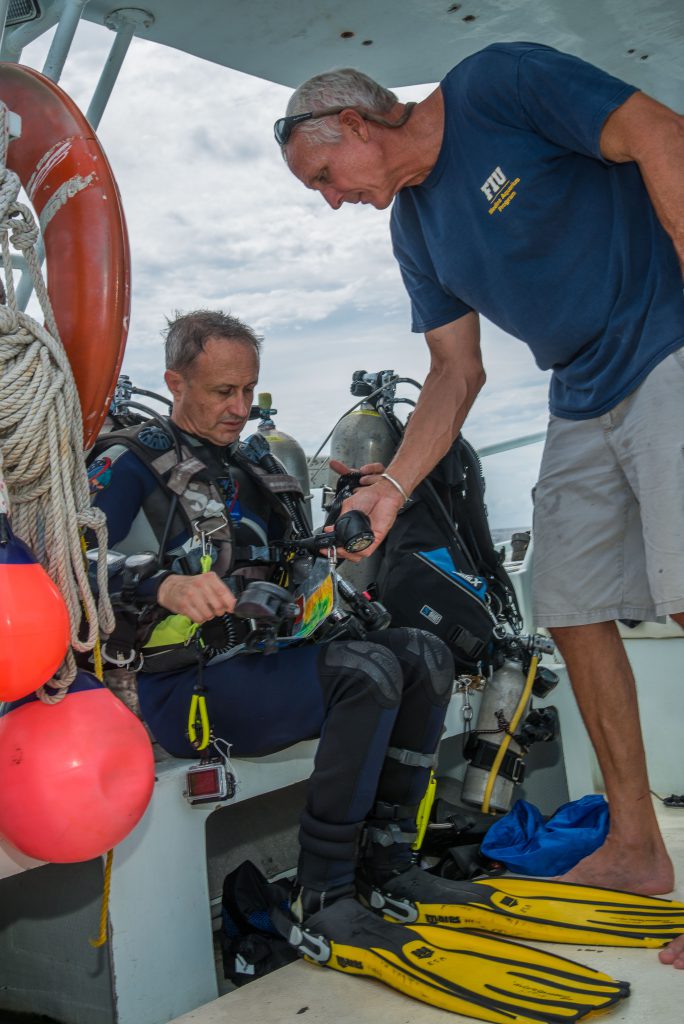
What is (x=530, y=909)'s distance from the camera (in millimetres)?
1889

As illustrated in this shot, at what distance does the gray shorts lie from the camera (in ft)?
5.65

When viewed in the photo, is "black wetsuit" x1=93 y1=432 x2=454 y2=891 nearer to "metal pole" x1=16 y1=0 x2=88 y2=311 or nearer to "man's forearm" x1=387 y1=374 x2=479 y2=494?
"man's forearm" x1=387 y1=374 x2=479 y2=494

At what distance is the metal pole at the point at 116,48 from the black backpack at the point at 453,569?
4.77ft

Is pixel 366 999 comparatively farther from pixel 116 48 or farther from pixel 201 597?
pixel 116 48

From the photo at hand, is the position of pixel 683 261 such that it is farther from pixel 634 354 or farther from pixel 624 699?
pixel 624 699

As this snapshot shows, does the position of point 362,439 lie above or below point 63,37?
below

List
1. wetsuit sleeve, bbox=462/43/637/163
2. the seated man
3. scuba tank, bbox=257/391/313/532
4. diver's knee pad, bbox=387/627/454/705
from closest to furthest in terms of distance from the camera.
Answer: wetsuit sleeve, bbox=462/43/637/163
the seated man
diver's knee pad, bbox=387/627/454/705
scuba tank, bbox=257/391/313/532

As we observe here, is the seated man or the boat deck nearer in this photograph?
the boat deck

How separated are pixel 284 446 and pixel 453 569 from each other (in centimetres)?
106

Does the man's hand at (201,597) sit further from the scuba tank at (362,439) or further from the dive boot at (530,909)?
the scuba tank at (362,439)

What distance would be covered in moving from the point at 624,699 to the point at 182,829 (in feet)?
3.19

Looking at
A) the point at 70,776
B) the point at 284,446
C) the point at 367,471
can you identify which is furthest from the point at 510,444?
the point at 70,776

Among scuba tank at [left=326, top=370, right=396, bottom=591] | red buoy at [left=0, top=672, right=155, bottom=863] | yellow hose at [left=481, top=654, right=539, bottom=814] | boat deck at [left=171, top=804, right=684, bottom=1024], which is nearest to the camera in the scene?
red buoy at [left=0, top=672, right=155, bottom=863]

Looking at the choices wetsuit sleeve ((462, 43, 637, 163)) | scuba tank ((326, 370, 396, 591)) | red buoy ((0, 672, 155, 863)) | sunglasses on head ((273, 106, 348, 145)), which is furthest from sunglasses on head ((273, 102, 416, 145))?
scuba tank ((326, 370, 396, 591))
